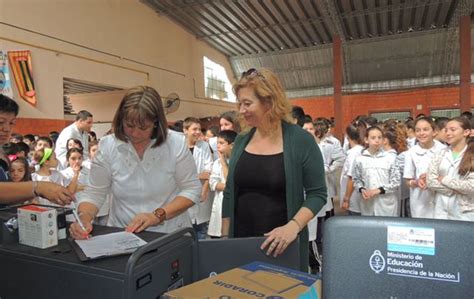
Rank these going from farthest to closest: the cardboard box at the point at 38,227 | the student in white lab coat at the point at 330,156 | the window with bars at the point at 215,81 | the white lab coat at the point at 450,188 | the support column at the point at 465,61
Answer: the window with bars at the point at 215,81 → the support column at the point at 465,61 → the student in white lab coat at the point at 330,156 → the white lab coat at the point at 450,188 → the cardboard box at the point at 38,227

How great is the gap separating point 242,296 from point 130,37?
8.49 meters

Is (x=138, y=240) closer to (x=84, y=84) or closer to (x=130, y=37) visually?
(x=84, y=84)

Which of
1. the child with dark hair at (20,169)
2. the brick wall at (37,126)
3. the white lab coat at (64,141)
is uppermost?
the brick wall at (37,126)

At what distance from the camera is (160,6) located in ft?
29.3

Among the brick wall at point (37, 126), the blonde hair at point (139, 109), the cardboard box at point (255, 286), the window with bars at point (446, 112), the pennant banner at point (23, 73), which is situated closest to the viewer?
the cardboard box at point (255, 286)

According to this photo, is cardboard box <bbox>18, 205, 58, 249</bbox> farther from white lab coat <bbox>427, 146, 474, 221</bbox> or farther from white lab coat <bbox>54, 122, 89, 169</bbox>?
white lab coat <bbox>54, 122, 89, 169</bbox>

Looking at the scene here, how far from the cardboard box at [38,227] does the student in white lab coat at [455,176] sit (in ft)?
7.47

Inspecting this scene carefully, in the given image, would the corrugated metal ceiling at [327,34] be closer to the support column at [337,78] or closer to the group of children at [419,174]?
the support column at [337,78]

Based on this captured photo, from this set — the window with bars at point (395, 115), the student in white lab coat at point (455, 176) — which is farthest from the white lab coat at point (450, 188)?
the window with bars at point (395, 115)

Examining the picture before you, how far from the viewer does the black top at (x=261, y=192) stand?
51.2 inches

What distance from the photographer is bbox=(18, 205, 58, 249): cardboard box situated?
0.93m

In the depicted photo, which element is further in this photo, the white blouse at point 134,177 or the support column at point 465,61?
the support column at point 465,61

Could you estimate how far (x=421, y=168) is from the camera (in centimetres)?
287

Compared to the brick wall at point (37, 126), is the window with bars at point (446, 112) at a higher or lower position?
higher
